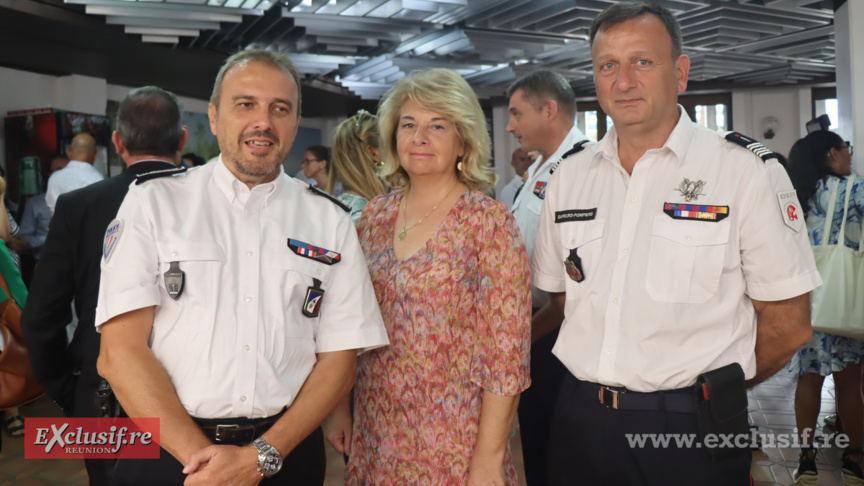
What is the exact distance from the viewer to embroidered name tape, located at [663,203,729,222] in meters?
1.77

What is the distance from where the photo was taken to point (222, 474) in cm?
151

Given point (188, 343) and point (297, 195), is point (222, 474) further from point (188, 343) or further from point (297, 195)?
point (297, 195)

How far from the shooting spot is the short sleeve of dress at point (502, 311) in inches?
74.4

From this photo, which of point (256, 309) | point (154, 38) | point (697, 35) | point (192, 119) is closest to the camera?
point (256, 309)

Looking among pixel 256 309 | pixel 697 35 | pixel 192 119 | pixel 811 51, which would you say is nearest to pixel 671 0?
pixel 697 35

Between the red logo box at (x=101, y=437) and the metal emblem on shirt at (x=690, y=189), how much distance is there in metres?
1.48

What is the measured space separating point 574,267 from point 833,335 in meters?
2.60

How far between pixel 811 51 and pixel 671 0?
12.7 feet

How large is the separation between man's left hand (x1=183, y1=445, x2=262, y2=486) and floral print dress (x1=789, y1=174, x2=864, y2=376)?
10.6ft

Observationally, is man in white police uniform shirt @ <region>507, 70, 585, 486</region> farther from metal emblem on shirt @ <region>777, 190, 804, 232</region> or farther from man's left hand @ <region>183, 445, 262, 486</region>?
man's left hand @ <region>183, 445, 262, 486</region>

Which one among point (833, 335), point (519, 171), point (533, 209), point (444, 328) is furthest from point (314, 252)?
point (519, 171)

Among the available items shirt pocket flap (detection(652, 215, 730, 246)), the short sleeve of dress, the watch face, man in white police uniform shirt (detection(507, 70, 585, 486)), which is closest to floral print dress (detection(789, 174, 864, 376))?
man in white police uniform shirt (detection(507, 70, 585, 486))

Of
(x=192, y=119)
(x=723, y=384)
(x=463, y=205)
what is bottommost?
(x=723, y=384)

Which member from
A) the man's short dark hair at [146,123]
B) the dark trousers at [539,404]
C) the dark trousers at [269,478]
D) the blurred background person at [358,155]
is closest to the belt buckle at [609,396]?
the dark trousers at [539,404]
